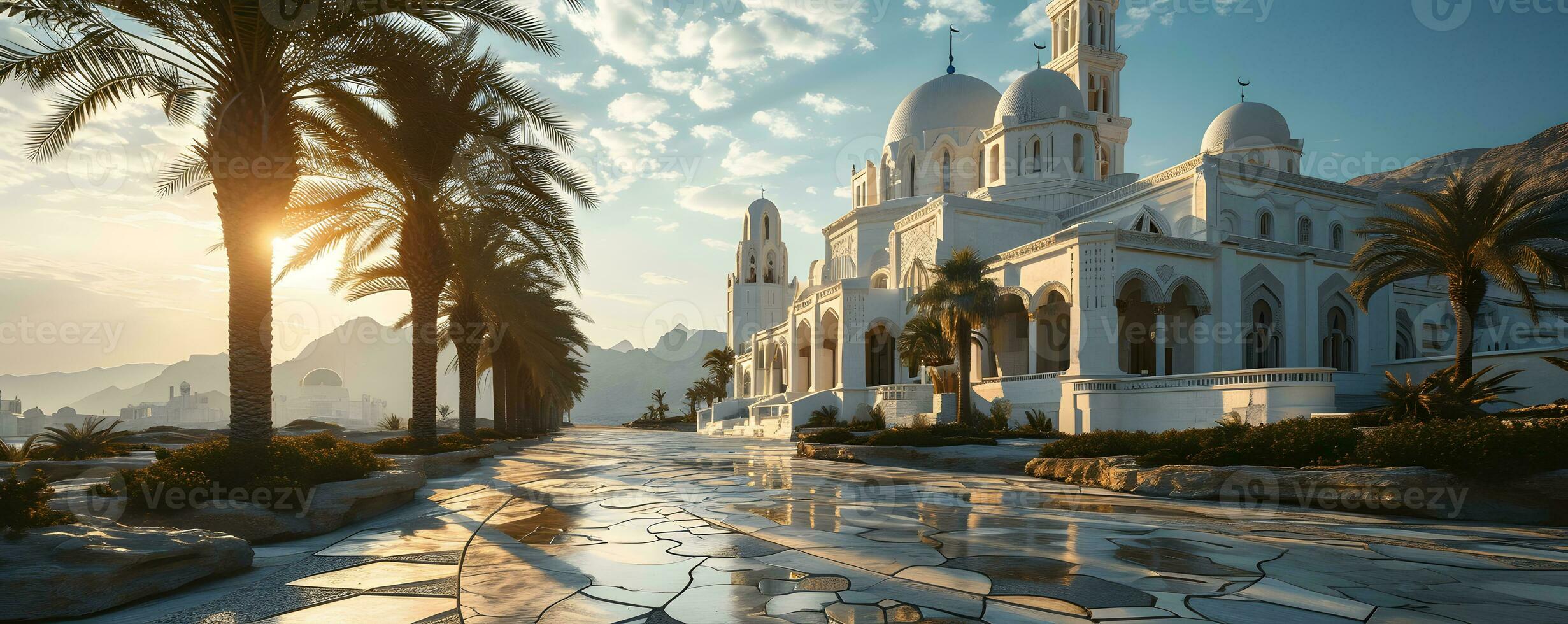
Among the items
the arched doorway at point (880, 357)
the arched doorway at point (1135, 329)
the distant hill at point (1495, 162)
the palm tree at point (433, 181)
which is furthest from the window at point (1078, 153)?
the distant hill at point (1495, 162)

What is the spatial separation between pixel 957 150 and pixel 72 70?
4251 cm

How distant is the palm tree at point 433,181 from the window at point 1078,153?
3075 cm

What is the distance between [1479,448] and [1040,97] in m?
34.8

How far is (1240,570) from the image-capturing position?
16.5 feet

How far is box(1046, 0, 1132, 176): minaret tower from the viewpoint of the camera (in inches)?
1811

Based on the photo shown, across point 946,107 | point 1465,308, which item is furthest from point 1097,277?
point 946,107

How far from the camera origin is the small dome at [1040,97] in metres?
40.2

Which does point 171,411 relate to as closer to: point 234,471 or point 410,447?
point 410,447

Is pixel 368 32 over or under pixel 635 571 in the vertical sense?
over

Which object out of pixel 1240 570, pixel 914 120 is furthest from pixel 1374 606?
pixel 914 120

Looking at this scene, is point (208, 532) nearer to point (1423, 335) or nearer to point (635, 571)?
point (635, 571)

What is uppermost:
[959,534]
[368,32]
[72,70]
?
[368,32]

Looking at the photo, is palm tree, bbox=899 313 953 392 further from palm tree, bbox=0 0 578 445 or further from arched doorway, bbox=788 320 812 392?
palm tree, bbox=0 0 578 445

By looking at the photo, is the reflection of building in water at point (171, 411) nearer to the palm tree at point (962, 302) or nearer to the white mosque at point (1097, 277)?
the white mosque at point (1097, 277)
